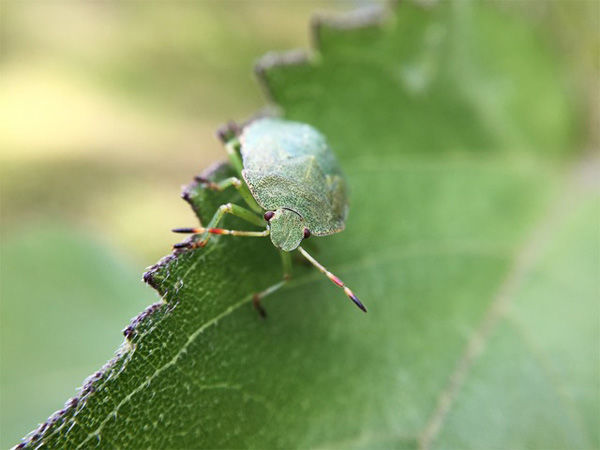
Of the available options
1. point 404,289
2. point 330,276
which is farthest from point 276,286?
point 404,289

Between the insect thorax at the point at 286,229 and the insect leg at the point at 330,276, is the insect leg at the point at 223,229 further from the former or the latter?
the insect leg at the point at 330,276

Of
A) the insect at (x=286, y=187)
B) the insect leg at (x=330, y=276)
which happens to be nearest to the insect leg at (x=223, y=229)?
the insect at (x=286, y=187)

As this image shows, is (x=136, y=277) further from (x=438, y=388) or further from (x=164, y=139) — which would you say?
(x=438, y=388)

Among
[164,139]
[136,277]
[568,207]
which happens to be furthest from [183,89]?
[568,207]

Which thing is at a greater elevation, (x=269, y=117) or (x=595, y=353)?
(x=269, y=117)

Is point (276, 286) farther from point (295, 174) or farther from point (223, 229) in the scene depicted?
point (295, 174)

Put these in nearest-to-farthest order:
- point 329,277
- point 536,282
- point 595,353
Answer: point 329,277 → point 595,353 → point 536,282

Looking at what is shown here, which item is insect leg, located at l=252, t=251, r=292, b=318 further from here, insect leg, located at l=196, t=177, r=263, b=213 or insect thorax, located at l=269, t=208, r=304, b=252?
insect leg, located at l=196, t=177, r=263, b=213
